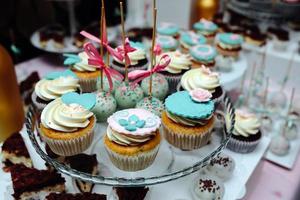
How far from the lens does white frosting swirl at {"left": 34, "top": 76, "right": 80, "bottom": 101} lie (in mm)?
1104

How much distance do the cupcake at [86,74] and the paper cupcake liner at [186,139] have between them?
38 cm

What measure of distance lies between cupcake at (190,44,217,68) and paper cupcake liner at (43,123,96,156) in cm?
67

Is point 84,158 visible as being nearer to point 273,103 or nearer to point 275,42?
point 273,103

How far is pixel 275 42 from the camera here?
6.44ft

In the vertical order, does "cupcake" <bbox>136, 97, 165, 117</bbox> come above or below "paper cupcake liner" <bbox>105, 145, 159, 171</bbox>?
above

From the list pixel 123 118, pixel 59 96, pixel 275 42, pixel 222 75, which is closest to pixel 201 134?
pixel 123 118

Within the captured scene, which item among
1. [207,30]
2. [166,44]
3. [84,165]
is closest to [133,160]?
[84,165]

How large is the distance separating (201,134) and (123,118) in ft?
0.78

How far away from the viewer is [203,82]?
1152 mm

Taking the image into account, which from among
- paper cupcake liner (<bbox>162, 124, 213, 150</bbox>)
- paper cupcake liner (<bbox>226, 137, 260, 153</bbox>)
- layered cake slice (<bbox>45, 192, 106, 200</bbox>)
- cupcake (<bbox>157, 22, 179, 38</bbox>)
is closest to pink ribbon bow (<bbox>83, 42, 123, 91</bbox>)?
paper cupcake liner (<bbox>162, 124, 213, 150</bbox>)

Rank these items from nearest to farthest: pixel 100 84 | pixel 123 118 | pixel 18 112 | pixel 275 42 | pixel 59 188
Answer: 1. pixel 123 118
2. pixel 59 188
3. pixel 100 84
4. pixel 18 112
5. pixel 275 42

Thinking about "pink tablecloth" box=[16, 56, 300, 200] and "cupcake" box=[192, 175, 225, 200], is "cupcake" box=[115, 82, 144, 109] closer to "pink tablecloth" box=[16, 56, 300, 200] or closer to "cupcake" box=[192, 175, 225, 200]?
"cupcake" box=[192, 175, 225, 200]

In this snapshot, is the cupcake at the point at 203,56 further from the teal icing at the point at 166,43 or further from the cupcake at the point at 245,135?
the cupcake at the point at 245,135

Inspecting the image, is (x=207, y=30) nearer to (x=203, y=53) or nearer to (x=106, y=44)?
(x=203, y=53)
